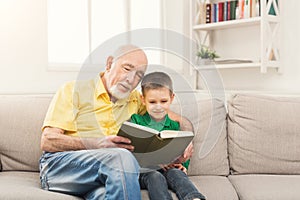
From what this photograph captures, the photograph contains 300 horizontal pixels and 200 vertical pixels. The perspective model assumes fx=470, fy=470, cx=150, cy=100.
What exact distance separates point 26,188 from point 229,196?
0.85 meters

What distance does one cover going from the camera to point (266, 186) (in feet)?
6.82

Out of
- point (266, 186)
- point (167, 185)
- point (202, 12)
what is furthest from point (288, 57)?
point (167, 185)

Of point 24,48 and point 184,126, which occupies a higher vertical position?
point 24,48

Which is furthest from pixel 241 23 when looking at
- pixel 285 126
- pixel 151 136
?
pixel 151 136

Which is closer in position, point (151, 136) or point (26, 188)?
point (151, 136)

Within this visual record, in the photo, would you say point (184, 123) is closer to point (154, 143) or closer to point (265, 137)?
point (154, 143)

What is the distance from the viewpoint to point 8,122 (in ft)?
7.61

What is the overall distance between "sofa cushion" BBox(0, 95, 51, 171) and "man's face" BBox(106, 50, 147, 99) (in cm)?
52

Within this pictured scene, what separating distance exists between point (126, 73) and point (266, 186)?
0.81m

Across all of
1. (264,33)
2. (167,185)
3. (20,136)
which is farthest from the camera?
(264,33)

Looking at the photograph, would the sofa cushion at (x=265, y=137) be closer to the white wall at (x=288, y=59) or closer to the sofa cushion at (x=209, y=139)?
the sofa cushion at (x=209, y=139)

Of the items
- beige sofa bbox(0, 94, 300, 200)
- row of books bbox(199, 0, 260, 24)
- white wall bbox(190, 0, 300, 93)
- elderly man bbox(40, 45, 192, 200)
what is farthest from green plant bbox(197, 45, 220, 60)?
elderly man bbox(40, 45, 192, 200)

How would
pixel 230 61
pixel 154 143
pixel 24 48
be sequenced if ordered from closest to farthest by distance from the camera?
pixel 154 143 < pixel 24 48 < pixel 230 61

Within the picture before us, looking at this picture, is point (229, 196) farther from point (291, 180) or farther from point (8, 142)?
point (8, 142)
